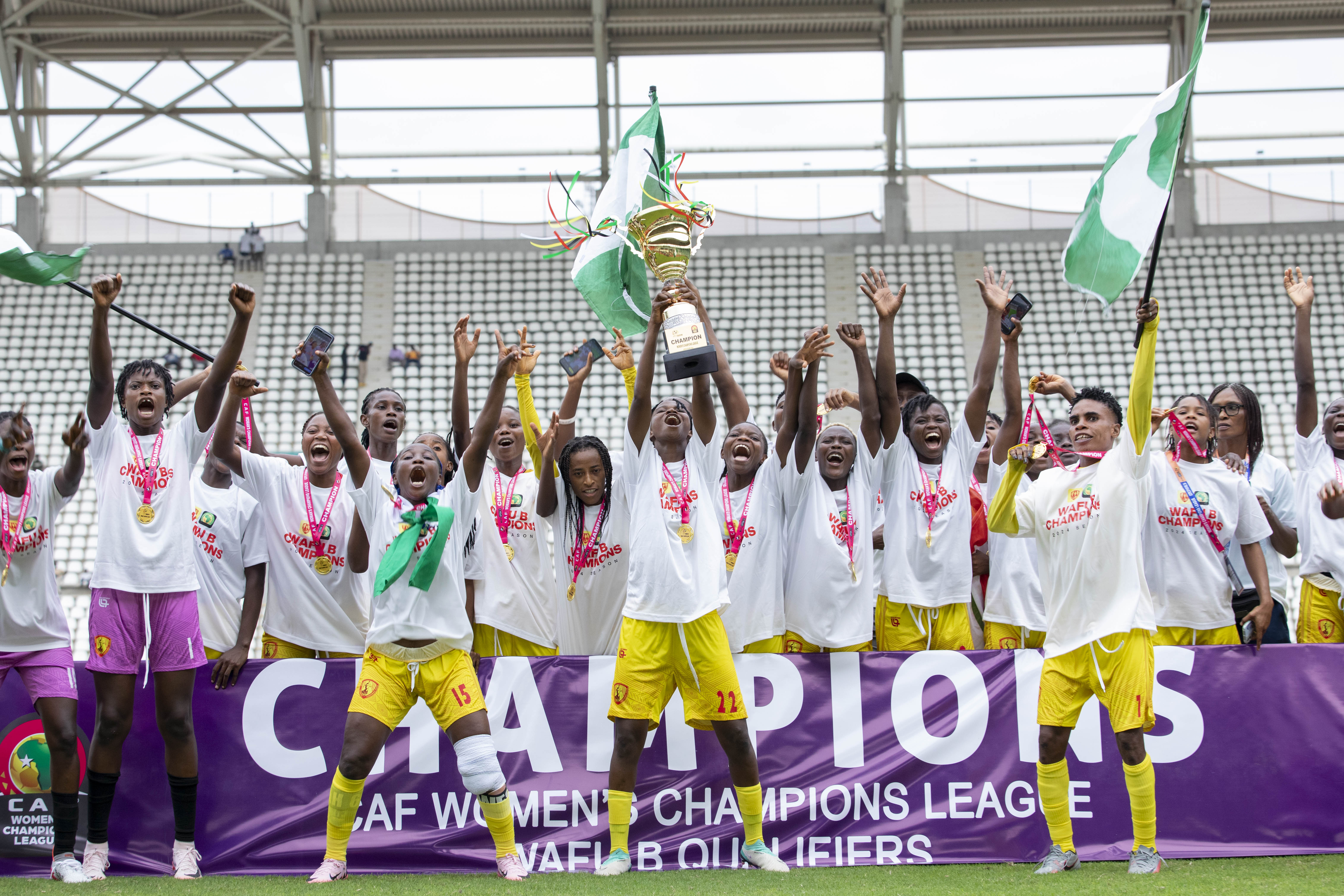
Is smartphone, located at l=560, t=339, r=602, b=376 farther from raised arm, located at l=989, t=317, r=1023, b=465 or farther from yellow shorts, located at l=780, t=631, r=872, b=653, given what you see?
raised arm, located at l=989, t=317, r=1023, b=465

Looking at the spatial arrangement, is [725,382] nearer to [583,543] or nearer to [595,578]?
[583,543]

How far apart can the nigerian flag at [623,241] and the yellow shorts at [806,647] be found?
1.77m

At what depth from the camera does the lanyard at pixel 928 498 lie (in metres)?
5.81

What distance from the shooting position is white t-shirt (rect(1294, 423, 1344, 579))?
19.1ft

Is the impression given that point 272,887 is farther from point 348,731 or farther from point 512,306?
point 512,306

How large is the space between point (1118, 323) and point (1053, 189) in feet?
8.61

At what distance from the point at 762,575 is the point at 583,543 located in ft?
3.05

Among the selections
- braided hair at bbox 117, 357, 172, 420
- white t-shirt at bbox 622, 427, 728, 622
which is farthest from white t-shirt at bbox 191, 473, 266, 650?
white t-shirt at bbox 622, 427, 728, 622

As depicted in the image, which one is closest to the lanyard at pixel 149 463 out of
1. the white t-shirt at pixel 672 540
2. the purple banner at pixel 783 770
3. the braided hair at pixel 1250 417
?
the purple banner at pixel 783 770

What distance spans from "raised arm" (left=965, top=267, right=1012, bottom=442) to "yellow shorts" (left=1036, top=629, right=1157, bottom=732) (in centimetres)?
129

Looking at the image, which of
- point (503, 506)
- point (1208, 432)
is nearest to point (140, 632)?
point (503, 506)

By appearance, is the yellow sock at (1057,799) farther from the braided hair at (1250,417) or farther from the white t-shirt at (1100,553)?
the braided hair at (1250,417)

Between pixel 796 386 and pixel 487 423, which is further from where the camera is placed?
pixel 796 386

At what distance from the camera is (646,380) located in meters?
5.08
